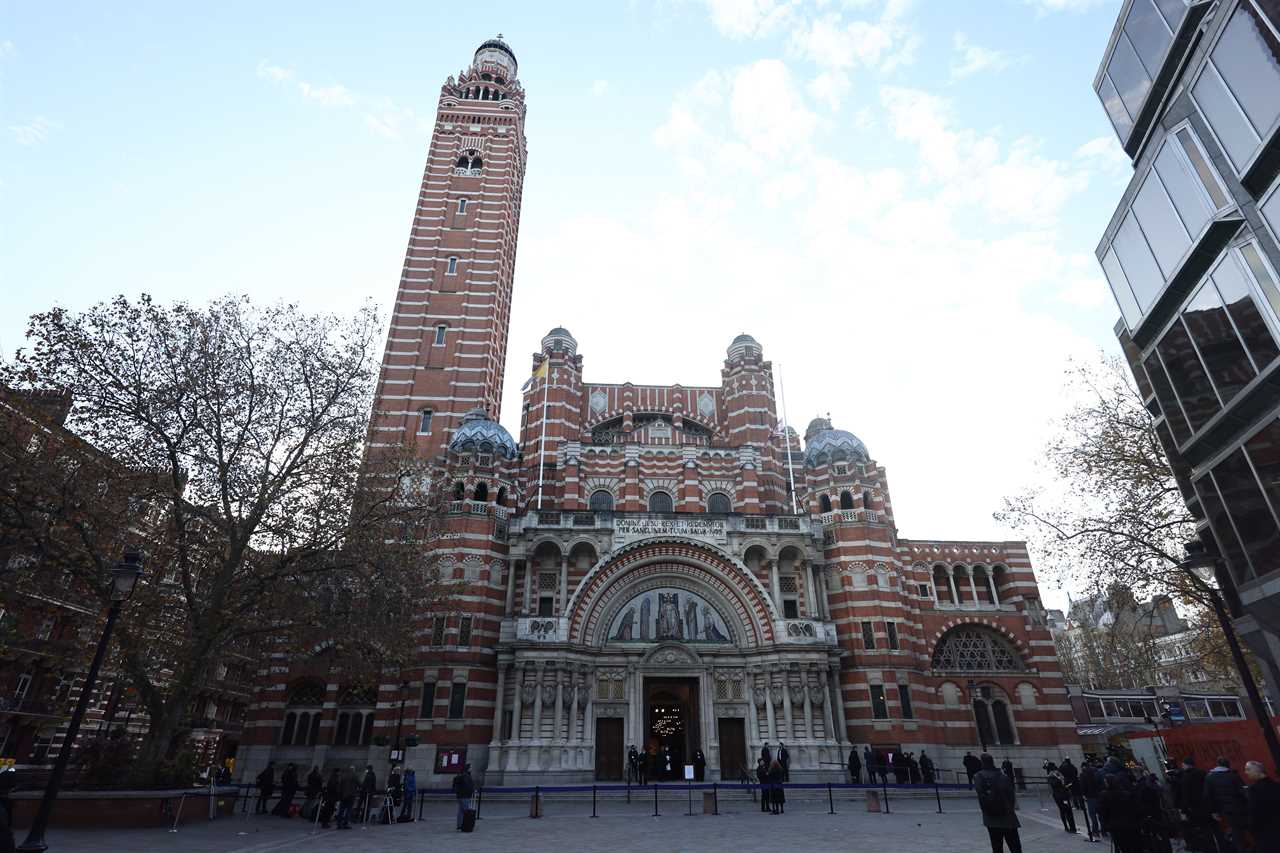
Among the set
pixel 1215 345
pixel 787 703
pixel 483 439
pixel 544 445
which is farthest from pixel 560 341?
pixel 1215 345

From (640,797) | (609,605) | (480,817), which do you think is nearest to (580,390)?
(609,605)

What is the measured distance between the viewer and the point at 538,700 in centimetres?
2894

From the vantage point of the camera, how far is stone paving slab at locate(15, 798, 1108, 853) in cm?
1344

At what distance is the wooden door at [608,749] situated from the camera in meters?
29.6

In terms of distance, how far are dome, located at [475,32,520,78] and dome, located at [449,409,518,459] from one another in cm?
3961

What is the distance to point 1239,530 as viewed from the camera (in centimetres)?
1673

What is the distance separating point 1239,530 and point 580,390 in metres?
32.1

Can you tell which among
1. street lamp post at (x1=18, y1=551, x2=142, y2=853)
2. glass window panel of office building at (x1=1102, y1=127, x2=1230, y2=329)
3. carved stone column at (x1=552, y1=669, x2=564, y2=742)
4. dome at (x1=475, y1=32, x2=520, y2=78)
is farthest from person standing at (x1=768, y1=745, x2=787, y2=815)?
dome at (x1=475, y1=32, x2=520, y2=78)

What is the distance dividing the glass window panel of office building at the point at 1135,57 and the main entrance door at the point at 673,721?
27.0 metres

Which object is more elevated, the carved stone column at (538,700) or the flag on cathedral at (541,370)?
the flag on cathedral at (541,370)

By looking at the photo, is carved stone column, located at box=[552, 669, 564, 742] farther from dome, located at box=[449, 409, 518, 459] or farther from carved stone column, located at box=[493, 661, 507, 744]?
dome, located at box=[449, 409, 518, 459]

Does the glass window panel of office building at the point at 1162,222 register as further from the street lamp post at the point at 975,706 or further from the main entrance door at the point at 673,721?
the main entrance door at the point at 673,721

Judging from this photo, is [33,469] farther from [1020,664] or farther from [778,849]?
[1020,664]

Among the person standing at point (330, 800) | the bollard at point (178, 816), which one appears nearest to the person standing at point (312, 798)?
the person standing at point (330, 800)
